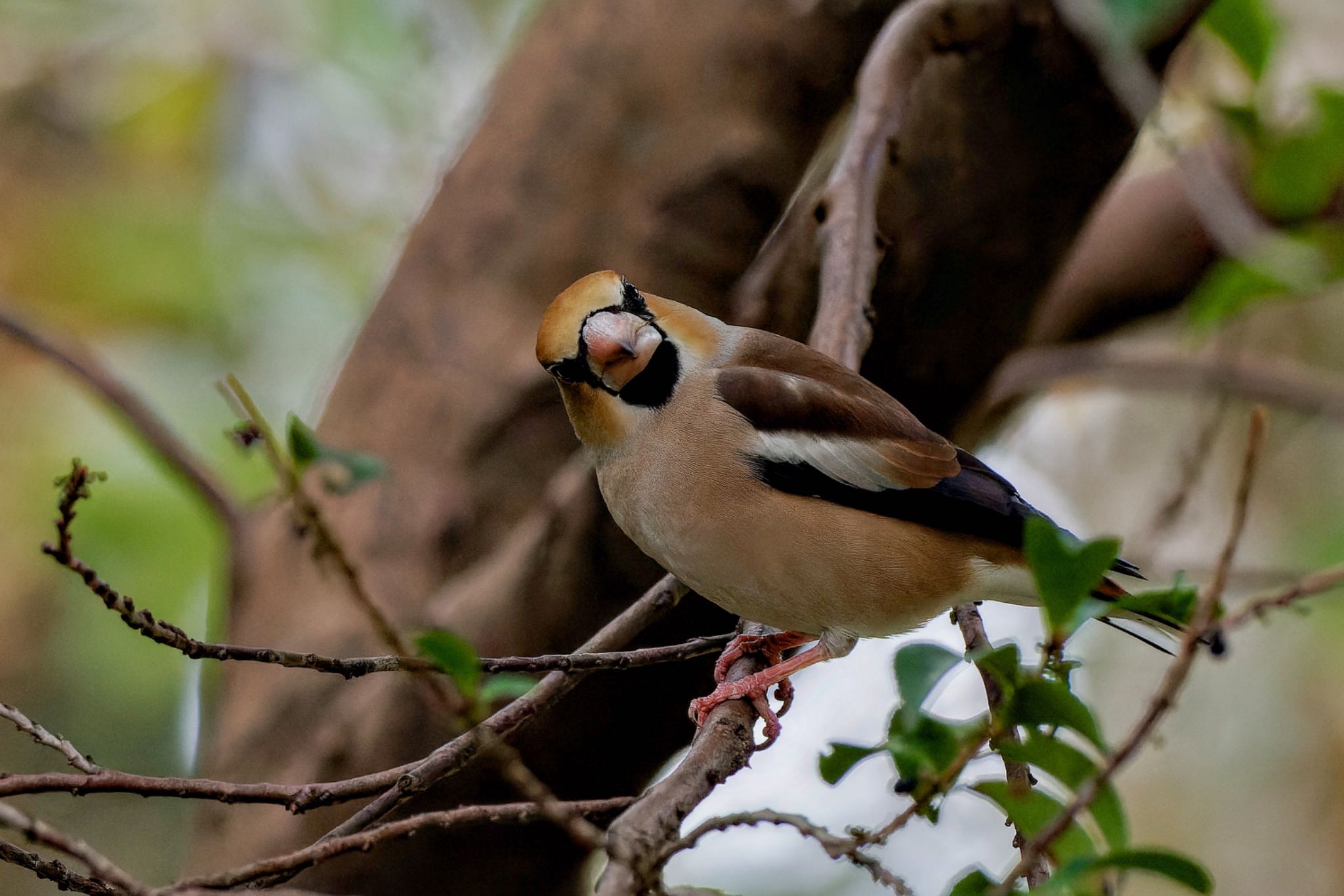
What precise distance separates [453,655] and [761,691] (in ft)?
3.73

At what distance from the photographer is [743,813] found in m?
1.44

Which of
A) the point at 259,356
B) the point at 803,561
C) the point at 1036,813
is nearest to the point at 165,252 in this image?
the point at 259,356

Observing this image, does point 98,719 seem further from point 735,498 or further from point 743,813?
point 743,813

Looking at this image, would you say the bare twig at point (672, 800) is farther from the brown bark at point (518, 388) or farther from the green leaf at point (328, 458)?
the brown bark at point (518, 388)

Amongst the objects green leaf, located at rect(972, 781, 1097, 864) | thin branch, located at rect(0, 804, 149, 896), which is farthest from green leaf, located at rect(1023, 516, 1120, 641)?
thin branch, located at rect(0, 804, 149, 896)

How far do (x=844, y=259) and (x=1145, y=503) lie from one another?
450cm

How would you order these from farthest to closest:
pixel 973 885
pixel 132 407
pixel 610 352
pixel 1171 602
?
pixel 132 407
pixel 610 352
pixel 1171 602
pixel 973 885

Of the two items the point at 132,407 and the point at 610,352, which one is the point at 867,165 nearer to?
the point at 610,352

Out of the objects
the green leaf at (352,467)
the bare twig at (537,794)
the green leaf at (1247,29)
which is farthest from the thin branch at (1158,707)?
the green leaf at (1247,29)

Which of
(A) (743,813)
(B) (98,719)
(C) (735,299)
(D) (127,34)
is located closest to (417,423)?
(C) (735,299)

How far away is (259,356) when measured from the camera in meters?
7.06

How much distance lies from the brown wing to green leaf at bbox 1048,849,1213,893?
4.43ft

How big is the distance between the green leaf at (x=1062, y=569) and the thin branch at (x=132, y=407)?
3.06 m

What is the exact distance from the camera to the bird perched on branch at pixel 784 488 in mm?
2516
